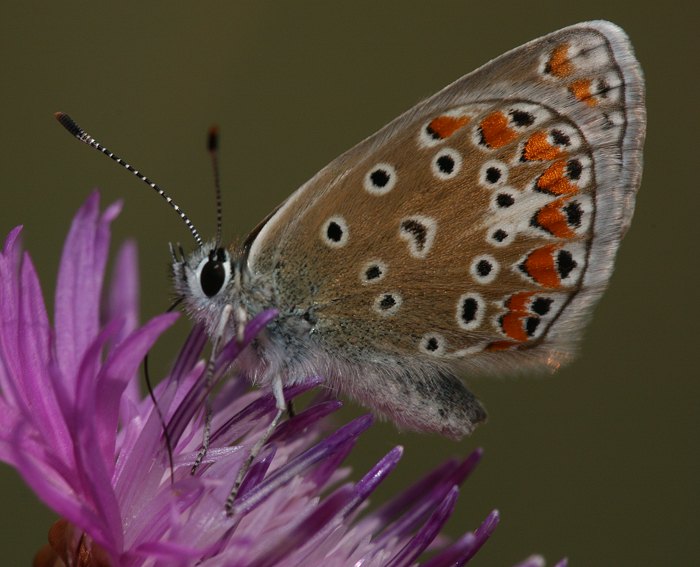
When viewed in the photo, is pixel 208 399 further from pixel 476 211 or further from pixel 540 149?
pixel 540 149

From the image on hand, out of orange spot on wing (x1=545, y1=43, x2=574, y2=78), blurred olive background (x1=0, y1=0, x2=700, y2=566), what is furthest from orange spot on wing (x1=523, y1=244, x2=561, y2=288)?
blurred olive background (x1=0, y1=0, x2=700, y2=566)

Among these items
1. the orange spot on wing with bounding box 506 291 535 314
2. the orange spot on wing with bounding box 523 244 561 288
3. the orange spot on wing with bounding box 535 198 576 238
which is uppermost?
the orange spot on wing with bounding box 535 198 576 238

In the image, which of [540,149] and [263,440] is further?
[540,149]

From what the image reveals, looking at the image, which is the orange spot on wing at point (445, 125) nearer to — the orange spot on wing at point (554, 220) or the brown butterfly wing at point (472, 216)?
Result: the brown butterfly wing at point (472, 216)

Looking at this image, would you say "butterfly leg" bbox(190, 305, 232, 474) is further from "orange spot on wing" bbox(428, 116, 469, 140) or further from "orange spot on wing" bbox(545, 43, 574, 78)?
"orange spot on wing" bbox(545, 43, 574, 78)

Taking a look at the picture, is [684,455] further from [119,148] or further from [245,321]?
[245,321]

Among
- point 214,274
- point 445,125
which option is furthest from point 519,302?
point 214,274
